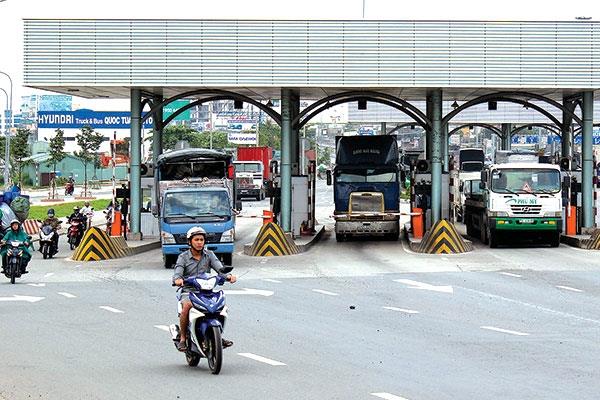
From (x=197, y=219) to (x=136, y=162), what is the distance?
33.0 ft

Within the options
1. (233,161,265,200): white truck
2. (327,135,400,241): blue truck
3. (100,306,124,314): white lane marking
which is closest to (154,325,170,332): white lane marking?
(100,306,124,314): white lane marking

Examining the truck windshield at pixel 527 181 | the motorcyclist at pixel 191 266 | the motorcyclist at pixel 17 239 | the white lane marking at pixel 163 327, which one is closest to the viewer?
the motorcyclist at pixel 191 266

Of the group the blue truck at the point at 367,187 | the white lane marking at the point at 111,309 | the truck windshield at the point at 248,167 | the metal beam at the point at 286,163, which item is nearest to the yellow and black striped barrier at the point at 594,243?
the blue truck at the point at 367,187

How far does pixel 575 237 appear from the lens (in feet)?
120

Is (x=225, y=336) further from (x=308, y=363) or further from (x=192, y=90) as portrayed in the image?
(x=192, y=90)

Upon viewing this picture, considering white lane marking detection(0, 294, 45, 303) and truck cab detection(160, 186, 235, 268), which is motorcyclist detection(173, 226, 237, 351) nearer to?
white lane marking detection(0, 294, 45, 303)

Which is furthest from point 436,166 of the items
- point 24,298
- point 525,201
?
point 24,298

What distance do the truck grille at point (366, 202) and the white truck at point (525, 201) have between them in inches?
203

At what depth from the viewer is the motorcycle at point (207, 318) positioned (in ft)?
41.9

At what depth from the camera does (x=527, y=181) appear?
113 feet

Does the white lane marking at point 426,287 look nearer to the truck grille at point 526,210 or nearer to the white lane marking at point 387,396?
the truck grille at point 526,210

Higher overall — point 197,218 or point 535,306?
point 197,218

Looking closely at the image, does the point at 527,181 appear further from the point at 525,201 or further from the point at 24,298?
the point at 24,298

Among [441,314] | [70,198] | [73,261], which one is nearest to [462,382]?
[441,314]
